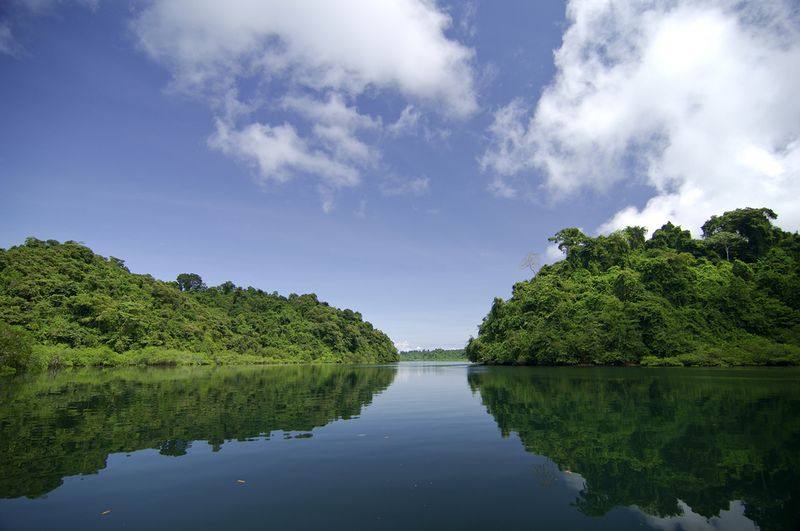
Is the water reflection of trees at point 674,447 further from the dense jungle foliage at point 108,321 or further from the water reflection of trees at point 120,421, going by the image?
the dense jungle foliage at point 108,321

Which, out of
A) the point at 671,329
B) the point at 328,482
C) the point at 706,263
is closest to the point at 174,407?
the point at 328,482

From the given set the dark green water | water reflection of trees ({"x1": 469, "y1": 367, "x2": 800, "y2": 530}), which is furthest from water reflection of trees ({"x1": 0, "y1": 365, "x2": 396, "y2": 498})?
water reflection of trees ({"x1": 469, "y1": 367, "x2": 800, "y2": 530})

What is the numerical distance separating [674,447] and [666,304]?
2842 inches

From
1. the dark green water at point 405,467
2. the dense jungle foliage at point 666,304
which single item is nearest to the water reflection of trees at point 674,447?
the dark green water at point 405,467

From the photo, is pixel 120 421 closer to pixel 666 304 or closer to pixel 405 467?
pixel 405 467

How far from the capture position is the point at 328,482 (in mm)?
10141

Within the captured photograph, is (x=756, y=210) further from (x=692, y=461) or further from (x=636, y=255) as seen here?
(x=692, y=461)

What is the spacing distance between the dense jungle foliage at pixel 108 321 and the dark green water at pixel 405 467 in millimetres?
40820

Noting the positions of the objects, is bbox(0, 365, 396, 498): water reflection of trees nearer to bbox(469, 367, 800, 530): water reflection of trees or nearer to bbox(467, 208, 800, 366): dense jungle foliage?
bbox(469, 367, 800, 530): water reflection of trees

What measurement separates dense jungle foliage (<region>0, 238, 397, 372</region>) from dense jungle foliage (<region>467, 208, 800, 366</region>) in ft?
211

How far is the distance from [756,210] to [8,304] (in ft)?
468

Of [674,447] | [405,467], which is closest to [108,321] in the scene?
[405,467]

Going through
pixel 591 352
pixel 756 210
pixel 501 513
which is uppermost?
pixel 756 210

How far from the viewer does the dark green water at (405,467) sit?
26.2 feet
